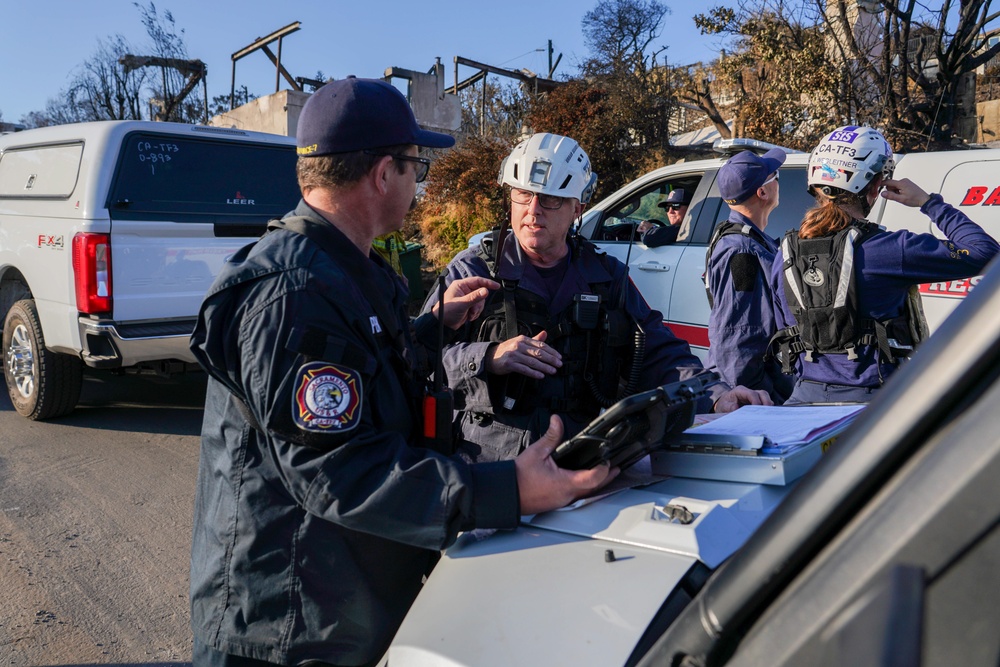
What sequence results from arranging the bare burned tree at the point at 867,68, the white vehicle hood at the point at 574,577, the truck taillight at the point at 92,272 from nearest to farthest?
1. the white vehicle hood at the point at 574,577
2. the truck taillight at the point at 92,272
3. the bare burned tree at the point at 867,68

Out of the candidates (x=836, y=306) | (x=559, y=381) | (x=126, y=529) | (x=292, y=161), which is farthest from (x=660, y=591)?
(x=292, y=161)

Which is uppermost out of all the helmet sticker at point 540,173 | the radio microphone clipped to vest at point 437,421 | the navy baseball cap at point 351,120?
the navy baseball cap at point 351,120

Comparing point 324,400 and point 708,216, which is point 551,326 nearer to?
point 324,400

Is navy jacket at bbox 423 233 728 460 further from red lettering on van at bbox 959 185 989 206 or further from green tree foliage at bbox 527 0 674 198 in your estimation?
green tree foliage at bbox 527 0 674 198

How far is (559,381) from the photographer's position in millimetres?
2500

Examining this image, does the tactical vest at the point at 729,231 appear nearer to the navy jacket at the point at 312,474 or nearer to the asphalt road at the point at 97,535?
the navy jacket at the point at 312,474

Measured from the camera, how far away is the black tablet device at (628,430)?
1382 millimetres

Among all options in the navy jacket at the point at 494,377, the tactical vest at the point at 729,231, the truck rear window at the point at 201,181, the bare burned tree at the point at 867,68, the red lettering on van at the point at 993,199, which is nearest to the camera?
the navy jacket at the point at 494,377

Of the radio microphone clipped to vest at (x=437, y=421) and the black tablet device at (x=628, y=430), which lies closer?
the black tablet device at (x=628, y=430)

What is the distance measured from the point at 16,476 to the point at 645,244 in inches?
175

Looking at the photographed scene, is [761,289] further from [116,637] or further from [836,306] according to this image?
[116,637]

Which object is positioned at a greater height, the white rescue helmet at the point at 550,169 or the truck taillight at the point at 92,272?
the white rescue helmet at the point at 550,169

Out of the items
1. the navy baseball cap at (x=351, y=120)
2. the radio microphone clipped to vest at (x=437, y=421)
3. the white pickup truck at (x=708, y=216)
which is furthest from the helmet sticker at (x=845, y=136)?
the radio microphone clipped to vest at (x=437, y=421)

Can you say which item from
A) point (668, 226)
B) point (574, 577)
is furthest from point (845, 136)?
point (668, 226)
